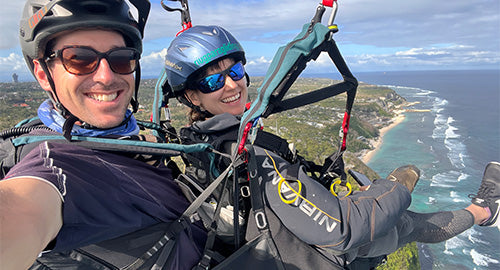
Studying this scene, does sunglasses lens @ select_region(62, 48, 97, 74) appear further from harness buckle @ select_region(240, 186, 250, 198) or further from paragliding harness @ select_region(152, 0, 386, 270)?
harness buckle @ select_region(240, 186, 250, 198)

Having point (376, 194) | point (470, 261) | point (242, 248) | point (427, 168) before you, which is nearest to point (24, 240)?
point (242, 248)

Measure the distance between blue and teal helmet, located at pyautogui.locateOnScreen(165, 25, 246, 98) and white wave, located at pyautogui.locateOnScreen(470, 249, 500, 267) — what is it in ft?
181

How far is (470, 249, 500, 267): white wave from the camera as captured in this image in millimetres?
40906

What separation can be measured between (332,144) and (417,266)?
96.5 feet

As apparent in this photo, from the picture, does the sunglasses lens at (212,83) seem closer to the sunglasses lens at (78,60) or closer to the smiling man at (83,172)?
the smiling man at (83,172)

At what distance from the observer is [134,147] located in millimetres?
1893

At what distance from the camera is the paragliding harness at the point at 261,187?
208cm

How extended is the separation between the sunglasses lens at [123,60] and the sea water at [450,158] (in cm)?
5383

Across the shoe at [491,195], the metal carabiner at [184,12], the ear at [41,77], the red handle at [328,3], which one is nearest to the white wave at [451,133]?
the shoe at [491,195]

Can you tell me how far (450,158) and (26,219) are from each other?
321 feet

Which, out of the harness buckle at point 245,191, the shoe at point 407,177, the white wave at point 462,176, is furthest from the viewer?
the white wave at point 462,176

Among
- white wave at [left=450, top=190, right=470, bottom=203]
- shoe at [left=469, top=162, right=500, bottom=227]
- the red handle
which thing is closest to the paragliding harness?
the red handle

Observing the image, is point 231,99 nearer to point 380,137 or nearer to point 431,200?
point 431,200

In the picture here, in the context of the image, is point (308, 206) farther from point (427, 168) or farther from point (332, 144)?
point (427, 168)
